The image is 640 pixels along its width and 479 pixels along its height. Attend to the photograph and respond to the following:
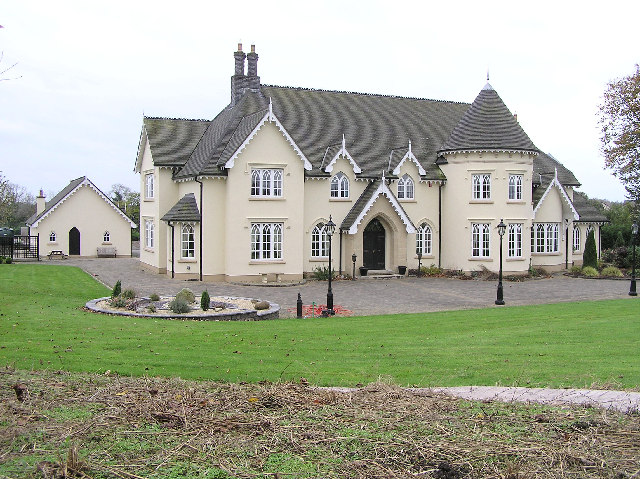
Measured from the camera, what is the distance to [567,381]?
988 centimetres

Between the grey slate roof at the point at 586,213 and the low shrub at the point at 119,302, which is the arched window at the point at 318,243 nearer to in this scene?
the low shrub at the point at 119,302

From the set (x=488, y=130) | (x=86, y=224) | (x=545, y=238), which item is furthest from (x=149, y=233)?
(x=545, y=238)

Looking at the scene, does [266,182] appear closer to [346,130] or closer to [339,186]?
[339,186]

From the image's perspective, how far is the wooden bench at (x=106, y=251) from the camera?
5012 centimetres

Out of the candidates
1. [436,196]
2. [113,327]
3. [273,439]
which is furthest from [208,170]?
[273,439]

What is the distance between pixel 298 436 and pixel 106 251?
47.2m

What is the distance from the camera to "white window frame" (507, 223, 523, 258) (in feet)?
123

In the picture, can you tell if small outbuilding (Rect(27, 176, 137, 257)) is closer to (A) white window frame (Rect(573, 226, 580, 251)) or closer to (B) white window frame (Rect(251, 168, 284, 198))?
(B) white window frame (Rect(251, 168, 284, 198))

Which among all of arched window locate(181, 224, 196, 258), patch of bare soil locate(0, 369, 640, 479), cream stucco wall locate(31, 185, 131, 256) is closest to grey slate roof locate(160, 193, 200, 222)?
arched window locate(181, 224, 196, 258)

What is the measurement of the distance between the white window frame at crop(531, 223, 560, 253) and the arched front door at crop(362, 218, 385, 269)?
10654 millimetres

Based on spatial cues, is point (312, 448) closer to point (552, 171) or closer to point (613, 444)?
point (613, 444)

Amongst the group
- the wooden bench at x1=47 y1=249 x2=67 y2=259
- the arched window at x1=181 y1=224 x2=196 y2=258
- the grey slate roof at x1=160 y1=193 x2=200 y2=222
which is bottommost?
the wooden bench at x1=47 y1=249 x2=67 y2=259

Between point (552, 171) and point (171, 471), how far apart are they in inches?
1681

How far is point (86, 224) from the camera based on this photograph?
50.0 meters
